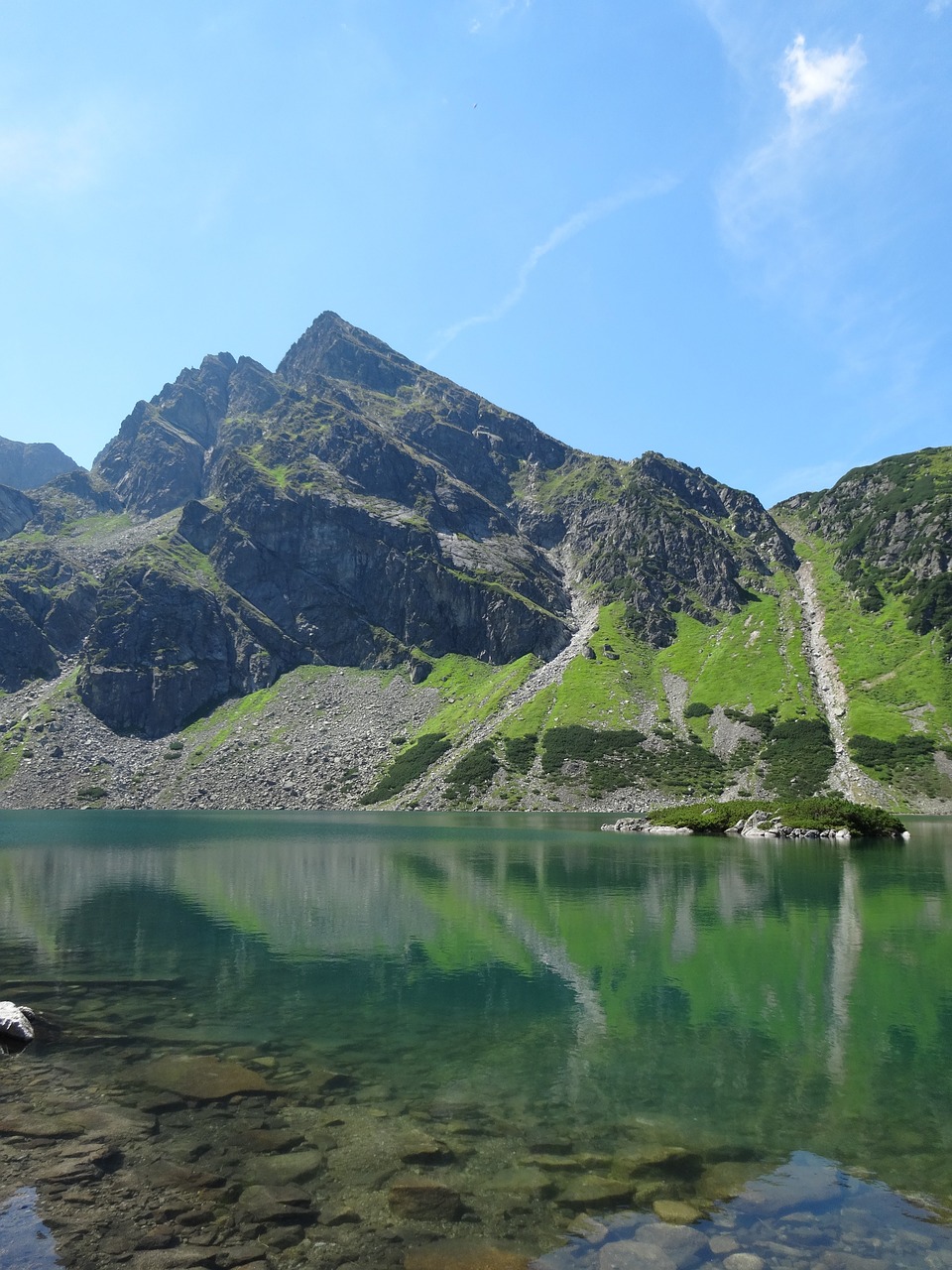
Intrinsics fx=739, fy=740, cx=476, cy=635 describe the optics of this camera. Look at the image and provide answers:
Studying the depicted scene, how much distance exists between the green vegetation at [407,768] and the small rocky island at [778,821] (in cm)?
7005

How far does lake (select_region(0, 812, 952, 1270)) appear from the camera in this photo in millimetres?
12633

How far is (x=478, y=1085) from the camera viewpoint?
19.3 m

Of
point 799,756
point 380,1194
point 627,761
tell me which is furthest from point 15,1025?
point 799,756

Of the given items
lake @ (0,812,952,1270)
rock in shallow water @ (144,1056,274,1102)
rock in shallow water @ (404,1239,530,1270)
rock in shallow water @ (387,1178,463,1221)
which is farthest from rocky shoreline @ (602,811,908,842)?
rock in shallow water @ (404,1239,530,1270)

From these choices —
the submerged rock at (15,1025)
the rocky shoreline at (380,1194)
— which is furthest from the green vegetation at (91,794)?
the rocky shoreline at (380,1194)

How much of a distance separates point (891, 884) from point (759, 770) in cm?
10032

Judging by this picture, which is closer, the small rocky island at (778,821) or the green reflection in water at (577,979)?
the green reflection in water at (577,979)

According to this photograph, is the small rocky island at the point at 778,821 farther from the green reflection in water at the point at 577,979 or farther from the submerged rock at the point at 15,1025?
the submerged rock at the point at 15,1025

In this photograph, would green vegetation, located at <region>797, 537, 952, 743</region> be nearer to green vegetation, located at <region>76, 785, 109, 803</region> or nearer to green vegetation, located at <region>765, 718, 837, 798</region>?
green vegetation, located at <region>765, 718, 837, 798</region>

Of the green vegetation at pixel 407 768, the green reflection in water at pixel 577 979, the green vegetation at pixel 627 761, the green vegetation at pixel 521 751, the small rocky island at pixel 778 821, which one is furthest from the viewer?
the green vegetation at pixel 407 768

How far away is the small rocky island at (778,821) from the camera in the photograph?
9975 cm

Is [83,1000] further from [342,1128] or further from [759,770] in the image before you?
[759,770]

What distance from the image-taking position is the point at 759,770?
152 metres

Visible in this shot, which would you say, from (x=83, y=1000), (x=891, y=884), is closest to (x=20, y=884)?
(x=83, y=1000)
